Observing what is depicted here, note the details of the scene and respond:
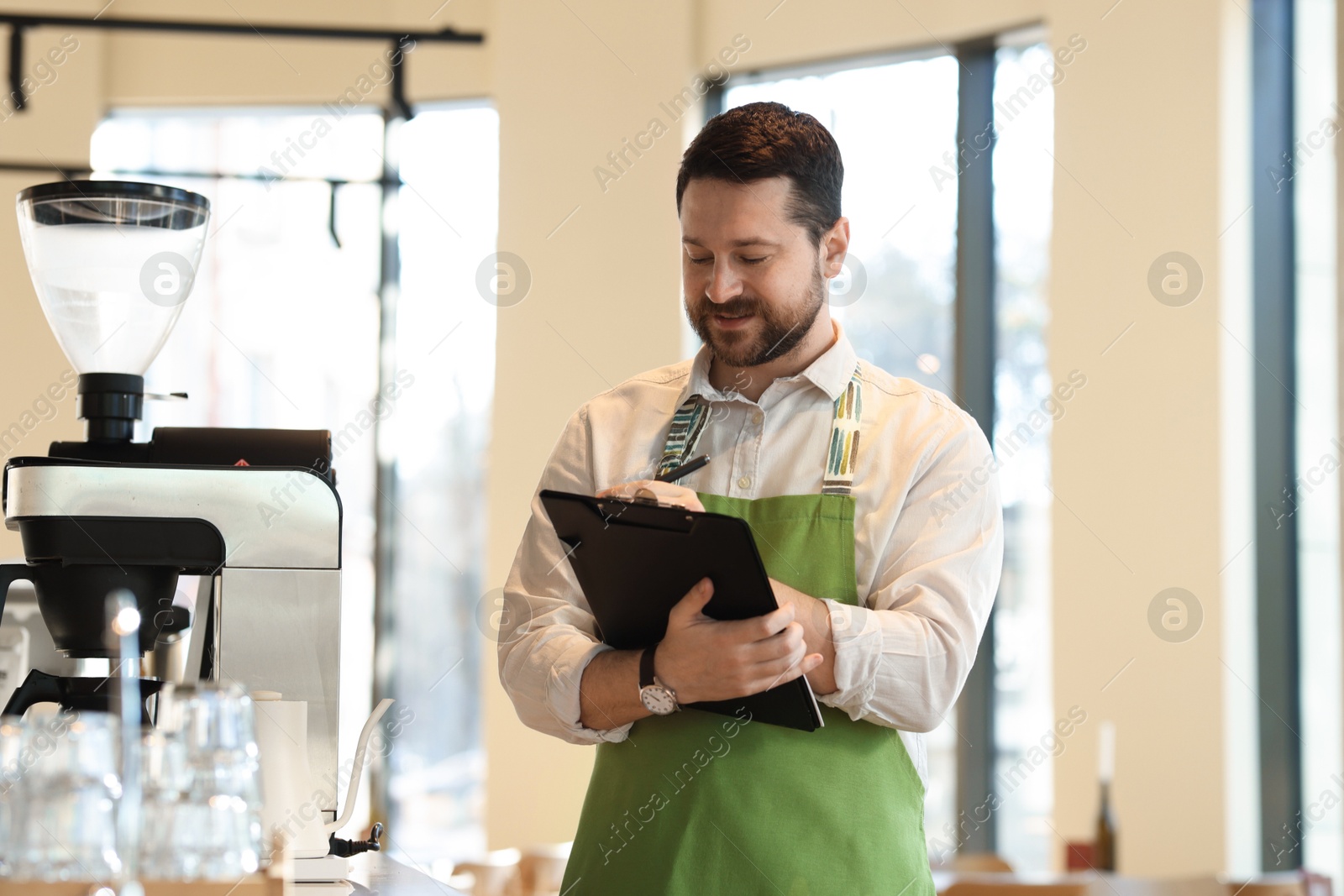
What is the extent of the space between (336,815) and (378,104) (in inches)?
172

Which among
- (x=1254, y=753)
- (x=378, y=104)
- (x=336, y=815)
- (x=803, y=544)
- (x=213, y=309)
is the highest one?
(x=378, y=104)

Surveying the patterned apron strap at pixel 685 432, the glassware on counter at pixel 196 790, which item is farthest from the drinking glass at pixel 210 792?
the patterned apron strap at pixel 685 432

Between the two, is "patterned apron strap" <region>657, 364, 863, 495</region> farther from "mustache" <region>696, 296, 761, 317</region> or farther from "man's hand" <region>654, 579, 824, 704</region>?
"man's hand" <region>654, 579, 824, 704</region>

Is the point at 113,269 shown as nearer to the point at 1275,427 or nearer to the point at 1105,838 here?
the point at 1105,838

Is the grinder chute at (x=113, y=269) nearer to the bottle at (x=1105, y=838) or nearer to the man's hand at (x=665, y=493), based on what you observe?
the man's hand at (x=665, y=493)

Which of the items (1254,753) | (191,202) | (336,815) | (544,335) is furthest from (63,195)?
(1254,753)

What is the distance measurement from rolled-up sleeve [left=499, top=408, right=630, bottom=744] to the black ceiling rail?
2077 millimetres

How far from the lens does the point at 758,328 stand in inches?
66.9

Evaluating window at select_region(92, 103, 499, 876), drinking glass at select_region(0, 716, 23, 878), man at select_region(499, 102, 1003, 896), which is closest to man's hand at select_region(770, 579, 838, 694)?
man at select_region(499, 102, 1003, 896)

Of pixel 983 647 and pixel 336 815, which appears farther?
pixel 983 647

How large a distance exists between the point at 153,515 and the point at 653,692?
608 mm

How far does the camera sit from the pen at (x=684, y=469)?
5.36ft

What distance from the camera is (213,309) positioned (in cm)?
553

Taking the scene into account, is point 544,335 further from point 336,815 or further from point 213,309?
point 336,815
